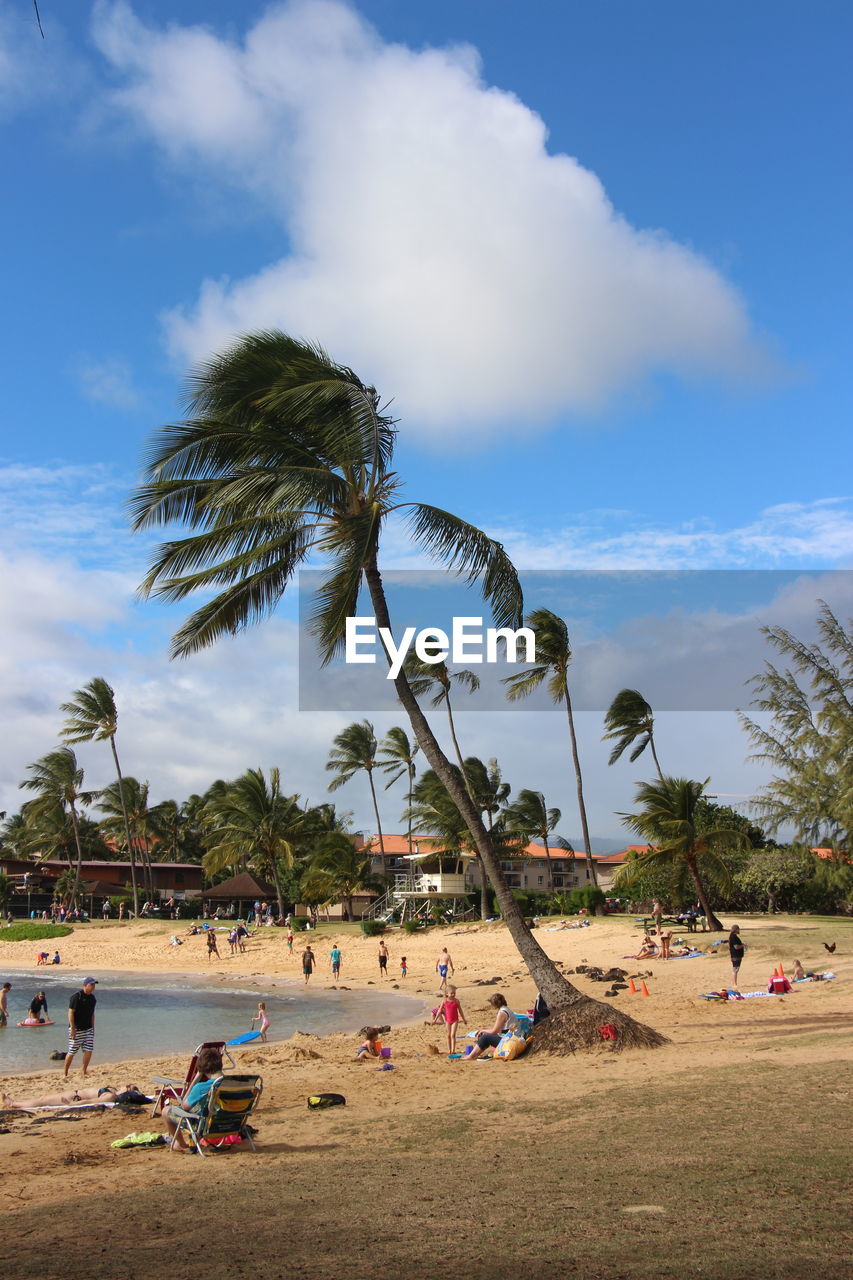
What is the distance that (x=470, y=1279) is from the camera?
4.32m

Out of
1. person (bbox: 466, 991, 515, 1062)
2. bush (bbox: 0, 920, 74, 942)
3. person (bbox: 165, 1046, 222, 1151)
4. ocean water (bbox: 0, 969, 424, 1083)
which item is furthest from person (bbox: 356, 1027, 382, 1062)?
bush (bbox: 0, 920, 74, 942)

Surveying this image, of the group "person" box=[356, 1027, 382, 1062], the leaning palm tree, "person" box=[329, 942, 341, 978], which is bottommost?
"person" box=[329, 942, 341, 978]

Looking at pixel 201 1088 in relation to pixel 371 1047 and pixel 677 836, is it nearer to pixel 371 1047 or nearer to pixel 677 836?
pixel 371 1047

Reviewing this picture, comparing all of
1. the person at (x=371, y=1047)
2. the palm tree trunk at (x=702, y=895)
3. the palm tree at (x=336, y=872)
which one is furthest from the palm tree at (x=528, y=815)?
the person at (x=371, y=1047)

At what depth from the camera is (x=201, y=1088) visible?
8188 mm

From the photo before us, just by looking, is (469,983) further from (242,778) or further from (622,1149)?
(242,778)

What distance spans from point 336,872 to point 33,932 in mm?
17332

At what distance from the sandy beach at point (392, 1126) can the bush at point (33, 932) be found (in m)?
35.7

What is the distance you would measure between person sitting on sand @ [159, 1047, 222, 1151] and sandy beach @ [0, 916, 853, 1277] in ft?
0.82

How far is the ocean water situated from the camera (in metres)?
18.7

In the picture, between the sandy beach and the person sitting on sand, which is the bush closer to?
the sandy beach

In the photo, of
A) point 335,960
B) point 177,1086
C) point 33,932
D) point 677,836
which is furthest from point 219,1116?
point 33,932

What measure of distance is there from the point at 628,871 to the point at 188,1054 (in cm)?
1484

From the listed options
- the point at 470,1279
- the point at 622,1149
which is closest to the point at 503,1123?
the point at 622,1149
